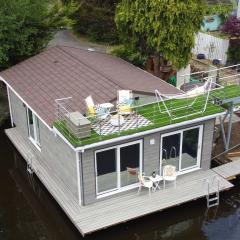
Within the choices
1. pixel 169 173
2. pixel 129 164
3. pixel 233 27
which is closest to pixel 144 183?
pixel 129 164

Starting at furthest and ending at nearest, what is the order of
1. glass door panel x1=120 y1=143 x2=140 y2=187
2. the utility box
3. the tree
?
the tree → glass door panel x1=120 y1=143 x2=140 y2=187 → the utility box

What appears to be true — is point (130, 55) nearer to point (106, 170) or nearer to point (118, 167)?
point (118, 167)

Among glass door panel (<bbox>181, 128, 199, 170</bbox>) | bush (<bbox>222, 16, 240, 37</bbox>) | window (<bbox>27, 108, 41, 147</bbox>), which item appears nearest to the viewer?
glass door panel (<bbox>181, 128, 199, 170</bbox>)

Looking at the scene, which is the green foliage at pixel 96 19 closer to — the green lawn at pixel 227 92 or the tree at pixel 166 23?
the tree at pixel 166 23

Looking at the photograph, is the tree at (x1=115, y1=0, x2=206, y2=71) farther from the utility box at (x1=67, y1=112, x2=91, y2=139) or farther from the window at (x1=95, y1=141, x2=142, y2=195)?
the utility box at (x1=67, y1=112, x2=91, y2=139)

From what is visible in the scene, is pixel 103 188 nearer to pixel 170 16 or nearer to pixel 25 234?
pixel 25 234

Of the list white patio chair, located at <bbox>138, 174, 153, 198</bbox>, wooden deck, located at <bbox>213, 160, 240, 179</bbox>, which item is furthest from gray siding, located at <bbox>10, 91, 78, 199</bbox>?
wooden deck, located at <bbox>213, 160, 240, 179</bbox>

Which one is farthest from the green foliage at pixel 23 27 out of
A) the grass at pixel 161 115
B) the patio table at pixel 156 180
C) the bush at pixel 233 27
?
the bush at pixel 233 27
